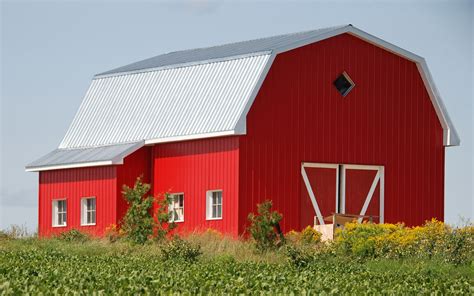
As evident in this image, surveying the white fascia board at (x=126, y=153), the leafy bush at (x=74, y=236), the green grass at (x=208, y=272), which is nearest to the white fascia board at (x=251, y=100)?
the green grass at (x=208, y=272)

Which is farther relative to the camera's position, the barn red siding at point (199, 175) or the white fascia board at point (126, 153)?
the white fascia board at point (126, 153)

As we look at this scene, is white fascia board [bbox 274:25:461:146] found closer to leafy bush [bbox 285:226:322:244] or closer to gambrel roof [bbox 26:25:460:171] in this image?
gambrel roof [bbox 26:25:460:171]

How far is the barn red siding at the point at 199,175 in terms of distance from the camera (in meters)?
37.4

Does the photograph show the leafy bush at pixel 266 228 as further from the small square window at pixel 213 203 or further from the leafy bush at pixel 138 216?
the leafy bush at pixel 138 216

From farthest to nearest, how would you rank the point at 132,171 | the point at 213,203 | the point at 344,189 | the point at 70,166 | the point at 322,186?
the point at 70,166, the point at 132,171, the point at 344,189, the point at 322,186, the point at 213,203

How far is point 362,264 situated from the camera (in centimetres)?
3141

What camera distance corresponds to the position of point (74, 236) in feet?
127

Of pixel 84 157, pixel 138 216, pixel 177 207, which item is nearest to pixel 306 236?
pixel 138 216

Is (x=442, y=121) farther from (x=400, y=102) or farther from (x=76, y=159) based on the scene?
(x=76, y=159)

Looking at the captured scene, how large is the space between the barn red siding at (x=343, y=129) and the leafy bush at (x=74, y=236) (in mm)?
5045

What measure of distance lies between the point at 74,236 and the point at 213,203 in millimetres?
4404

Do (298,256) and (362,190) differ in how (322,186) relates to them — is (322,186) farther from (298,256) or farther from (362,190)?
(298,256)

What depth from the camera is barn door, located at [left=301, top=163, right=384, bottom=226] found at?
38875 millimetres

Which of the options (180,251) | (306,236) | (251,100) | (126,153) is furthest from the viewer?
(126,153)
